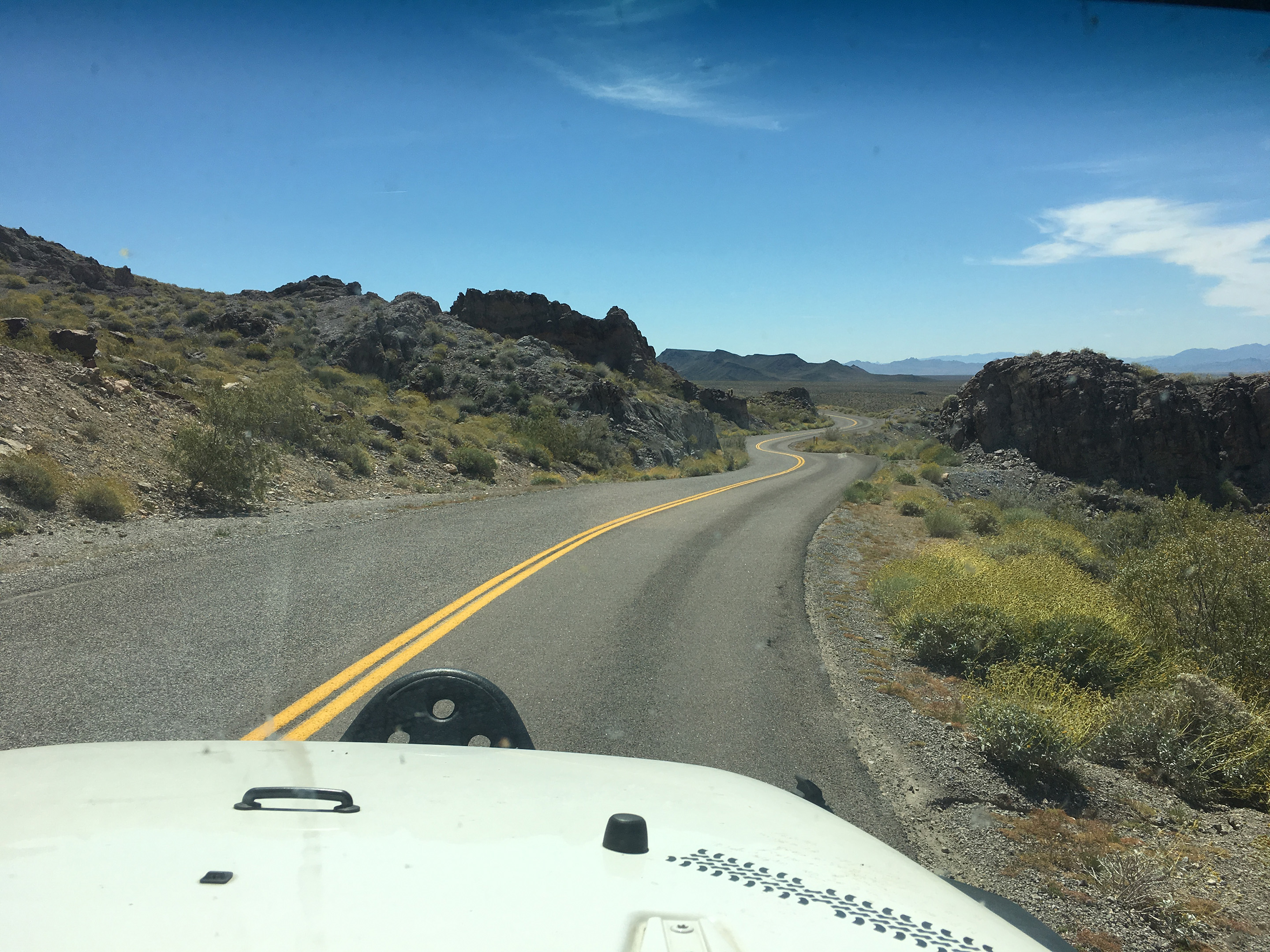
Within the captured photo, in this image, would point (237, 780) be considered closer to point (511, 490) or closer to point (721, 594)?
point (721, 594)

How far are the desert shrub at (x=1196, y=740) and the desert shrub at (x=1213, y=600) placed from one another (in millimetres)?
1675

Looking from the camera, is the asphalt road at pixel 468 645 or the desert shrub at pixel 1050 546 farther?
the desert shrub at pixel 1050 546

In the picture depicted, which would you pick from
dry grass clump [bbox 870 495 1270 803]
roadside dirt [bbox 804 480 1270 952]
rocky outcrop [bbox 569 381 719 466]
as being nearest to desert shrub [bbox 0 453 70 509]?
roadside dirt [bbox 804 480 1270 952]

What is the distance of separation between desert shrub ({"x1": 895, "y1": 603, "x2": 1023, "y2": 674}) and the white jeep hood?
16.3ft

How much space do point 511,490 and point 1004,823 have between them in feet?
57.8

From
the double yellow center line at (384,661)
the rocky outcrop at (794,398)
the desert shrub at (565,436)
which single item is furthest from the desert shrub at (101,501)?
the rocky outcrop at (794,398)

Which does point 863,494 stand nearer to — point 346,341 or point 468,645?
point 468,645

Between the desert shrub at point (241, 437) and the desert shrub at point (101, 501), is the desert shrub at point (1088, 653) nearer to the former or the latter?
the desert shrub at point (101, 501)

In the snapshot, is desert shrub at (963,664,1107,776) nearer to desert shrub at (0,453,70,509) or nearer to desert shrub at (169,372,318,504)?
desert shrub at (0,453,70,509)

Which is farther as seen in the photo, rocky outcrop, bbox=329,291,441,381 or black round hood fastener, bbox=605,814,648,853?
rocky outcrop, bbox=329,291,441,381

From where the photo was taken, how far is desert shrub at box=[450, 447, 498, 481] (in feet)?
76.2

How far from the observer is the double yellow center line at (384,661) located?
497cm

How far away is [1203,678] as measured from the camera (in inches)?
223

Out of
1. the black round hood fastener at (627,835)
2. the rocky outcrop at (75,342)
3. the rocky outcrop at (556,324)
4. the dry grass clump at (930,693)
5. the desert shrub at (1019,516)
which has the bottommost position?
the dry grass clump at (930,693)
